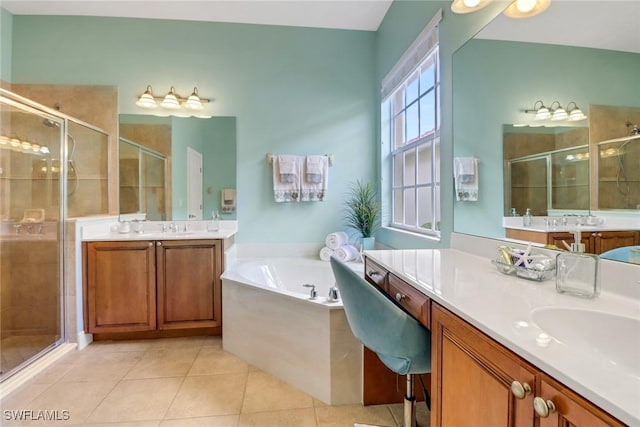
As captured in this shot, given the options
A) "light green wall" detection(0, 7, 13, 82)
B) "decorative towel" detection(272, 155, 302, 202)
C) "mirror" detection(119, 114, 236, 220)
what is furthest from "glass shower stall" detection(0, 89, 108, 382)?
"decorative towel" detection(272, 155, 302, 202)

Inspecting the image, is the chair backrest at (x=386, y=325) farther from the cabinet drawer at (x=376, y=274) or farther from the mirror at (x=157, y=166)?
the mirror at (x=157, y=166)

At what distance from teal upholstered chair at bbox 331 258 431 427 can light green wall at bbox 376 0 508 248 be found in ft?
2.94

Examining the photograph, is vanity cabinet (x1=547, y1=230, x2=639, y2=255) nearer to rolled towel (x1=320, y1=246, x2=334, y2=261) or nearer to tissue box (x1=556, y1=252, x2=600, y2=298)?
tissue box (x1=556, y1=252, x2=600, y2=298)

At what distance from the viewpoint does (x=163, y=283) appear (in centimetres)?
236

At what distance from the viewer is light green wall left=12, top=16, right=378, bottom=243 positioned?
2.81 metres

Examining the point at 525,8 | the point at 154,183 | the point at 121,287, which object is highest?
the point at 525,8

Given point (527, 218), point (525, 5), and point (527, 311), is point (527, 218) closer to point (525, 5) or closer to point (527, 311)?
point (527, 311)

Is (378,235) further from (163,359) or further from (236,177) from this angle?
(163,359)

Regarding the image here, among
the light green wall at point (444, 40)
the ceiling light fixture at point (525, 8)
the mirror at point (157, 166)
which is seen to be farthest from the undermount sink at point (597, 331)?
the mirror at point (157, 166)

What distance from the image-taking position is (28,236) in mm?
2236

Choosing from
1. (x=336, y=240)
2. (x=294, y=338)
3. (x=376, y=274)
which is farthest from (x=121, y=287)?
(x=376, y=274)

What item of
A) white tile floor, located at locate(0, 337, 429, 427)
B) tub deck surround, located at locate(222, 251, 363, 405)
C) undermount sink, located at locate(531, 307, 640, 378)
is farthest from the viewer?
tub deck surround, located at locate(222, 251, 363, 405)

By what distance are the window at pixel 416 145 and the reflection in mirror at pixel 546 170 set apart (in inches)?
26.1

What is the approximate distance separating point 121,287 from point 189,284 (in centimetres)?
51
